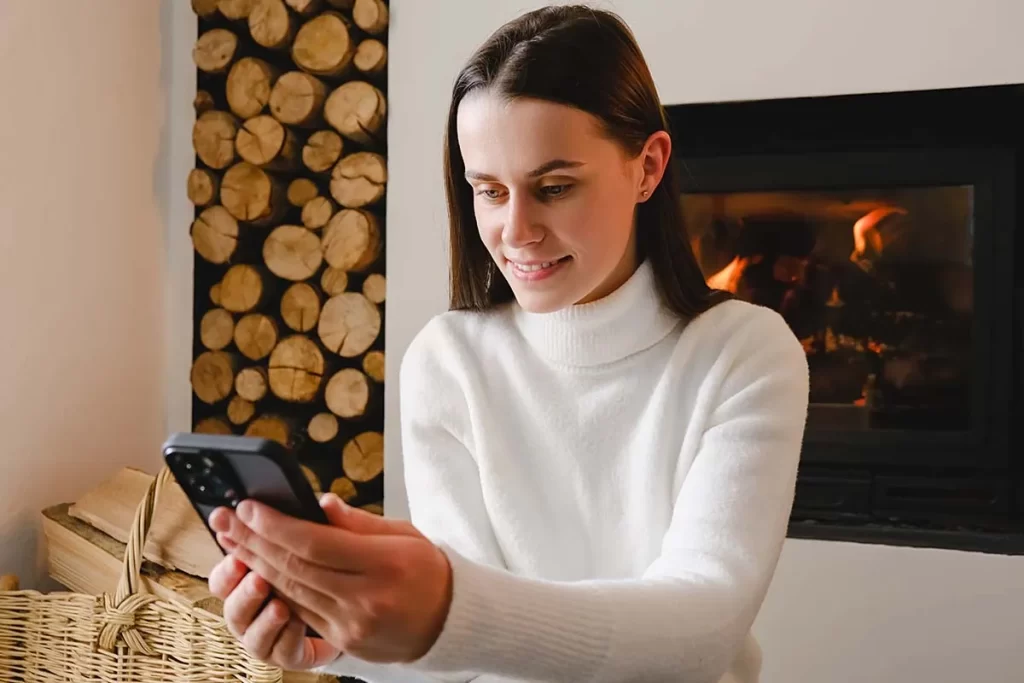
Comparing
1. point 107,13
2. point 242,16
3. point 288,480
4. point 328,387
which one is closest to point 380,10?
point 242,16

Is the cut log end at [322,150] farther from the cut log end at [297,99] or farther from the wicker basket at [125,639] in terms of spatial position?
the wicker basket at [125,639]

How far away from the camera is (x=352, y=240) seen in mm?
2195

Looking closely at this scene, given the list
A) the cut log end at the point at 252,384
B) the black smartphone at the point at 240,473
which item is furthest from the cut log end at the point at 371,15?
the black smartphone at the point at 240,473

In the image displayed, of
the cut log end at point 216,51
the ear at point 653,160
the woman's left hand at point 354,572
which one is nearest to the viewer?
the woman's left hand at point 354,572

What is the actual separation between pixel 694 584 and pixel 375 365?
1493mm

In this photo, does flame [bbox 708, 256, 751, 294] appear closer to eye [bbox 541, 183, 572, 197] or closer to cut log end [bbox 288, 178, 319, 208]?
cut log end [bbox 288, 178, 319, 208]

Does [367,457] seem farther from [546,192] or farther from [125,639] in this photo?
[546,192]

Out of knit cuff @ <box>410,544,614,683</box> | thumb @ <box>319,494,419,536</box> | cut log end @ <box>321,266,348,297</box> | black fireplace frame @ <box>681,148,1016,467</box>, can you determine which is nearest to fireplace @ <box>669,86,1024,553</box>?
black fireplace frame @ <box>681,148,1016,467</box>

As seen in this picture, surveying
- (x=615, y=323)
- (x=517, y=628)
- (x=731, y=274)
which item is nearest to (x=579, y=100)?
(x=615, y=323)

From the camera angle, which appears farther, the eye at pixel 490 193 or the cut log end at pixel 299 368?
the cut log end at pixel 299 368

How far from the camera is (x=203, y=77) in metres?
2.38

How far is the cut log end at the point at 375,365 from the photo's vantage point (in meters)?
2.22

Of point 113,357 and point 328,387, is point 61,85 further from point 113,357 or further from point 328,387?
point 328,387

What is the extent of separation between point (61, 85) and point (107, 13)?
9.2 inches
